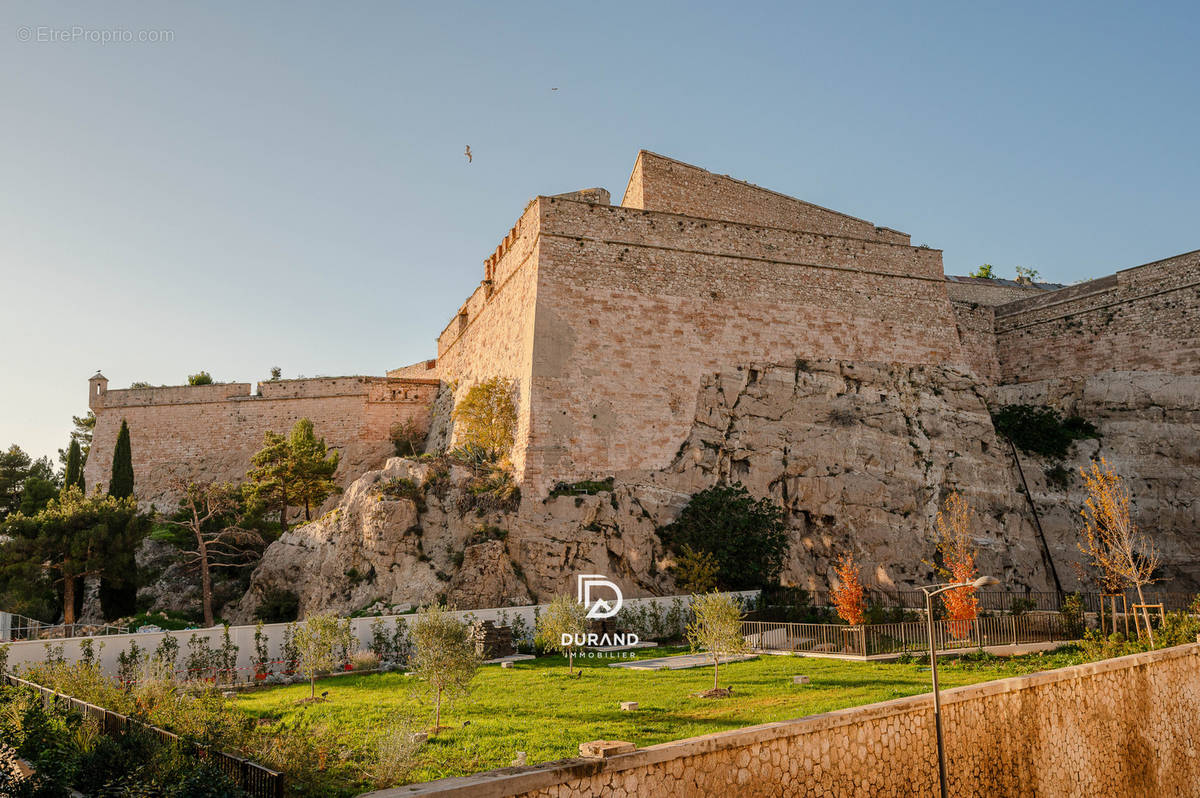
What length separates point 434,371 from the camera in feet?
123

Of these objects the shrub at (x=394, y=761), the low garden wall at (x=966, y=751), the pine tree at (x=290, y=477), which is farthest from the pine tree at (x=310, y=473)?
the shrub at (x=394, y=761)

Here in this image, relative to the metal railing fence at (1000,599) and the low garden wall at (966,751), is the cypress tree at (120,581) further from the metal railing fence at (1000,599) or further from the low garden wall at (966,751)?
the metal railing fence at (1000,599)

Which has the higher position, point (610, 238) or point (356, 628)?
point (610, 238)

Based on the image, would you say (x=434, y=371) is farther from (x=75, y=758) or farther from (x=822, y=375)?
(x=75, y=758)

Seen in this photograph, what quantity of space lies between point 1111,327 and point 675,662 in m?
21.1

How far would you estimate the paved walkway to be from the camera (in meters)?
15.2

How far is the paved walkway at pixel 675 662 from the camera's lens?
1523 cm

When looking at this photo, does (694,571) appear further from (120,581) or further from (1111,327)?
(1111,327)

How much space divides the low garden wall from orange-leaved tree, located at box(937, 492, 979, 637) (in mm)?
4165

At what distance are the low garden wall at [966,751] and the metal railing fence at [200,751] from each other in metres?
1.15

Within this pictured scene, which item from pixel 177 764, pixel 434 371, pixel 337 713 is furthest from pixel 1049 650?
pixel 434 371

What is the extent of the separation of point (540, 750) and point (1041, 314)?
26921 millimetres

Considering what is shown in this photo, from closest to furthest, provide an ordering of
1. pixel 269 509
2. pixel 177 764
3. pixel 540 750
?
pixel 177 764 → pixel 540 750 → pixel 269 509

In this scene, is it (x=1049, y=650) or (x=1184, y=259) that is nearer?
(x=1049, y=650)
